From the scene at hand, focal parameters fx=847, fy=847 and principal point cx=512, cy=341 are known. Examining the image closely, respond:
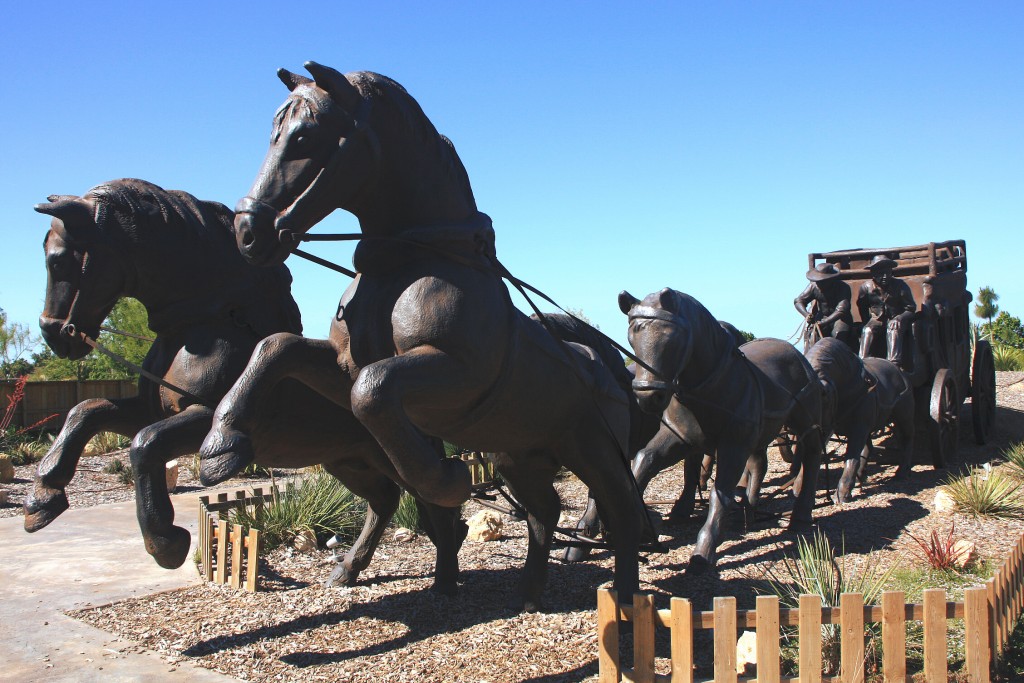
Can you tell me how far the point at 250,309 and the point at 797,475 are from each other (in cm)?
600

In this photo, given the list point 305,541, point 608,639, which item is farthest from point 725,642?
point 305,541

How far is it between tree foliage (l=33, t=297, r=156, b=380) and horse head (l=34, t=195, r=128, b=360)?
14354mm

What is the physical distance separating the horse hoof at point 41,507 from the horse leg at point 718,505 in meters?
4.12

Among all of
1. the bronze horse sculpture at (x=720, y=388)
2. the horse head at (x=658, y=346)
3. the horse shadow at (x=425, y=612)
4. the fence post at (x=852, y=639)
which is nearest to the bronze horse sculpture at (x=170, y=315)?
the horse shadow at (x=425, y=612)

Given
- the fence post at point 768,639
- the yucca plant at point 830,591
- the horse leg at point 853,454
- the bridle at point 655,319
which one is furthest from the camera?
the horse leg at point 853,454

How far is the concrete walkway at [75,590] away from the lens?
182 inches

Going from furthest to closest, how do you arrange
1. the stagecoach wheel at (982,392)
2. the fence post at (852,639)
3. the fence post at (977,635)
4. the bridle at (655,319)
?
1. the stagecoach wheel at (982,392)
2. the bridle at (655,319)
3. the fence post at (977,635)
4. the fence post at (852,639)

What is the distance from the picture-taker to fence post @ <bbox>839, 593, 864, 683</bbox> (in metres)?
3.87

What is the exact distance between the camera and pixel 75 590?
6.47 metres

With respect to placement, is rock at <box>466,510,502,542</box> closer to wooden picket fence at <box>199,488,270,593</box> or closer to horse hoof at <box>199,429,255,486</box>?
wooden picket fence at <box>199,488,270,593</box>

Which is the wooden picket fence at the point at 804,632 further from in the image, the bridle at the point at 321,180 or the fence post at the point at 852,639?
the bridle at the point at 321,180

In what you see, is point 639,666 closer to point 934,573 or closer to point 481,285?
point 481,285

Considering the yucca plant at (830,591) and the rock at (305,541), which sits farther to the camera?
the rock at (305,541)

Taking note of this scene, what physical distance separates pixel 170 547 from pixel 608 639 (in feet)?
7.01
